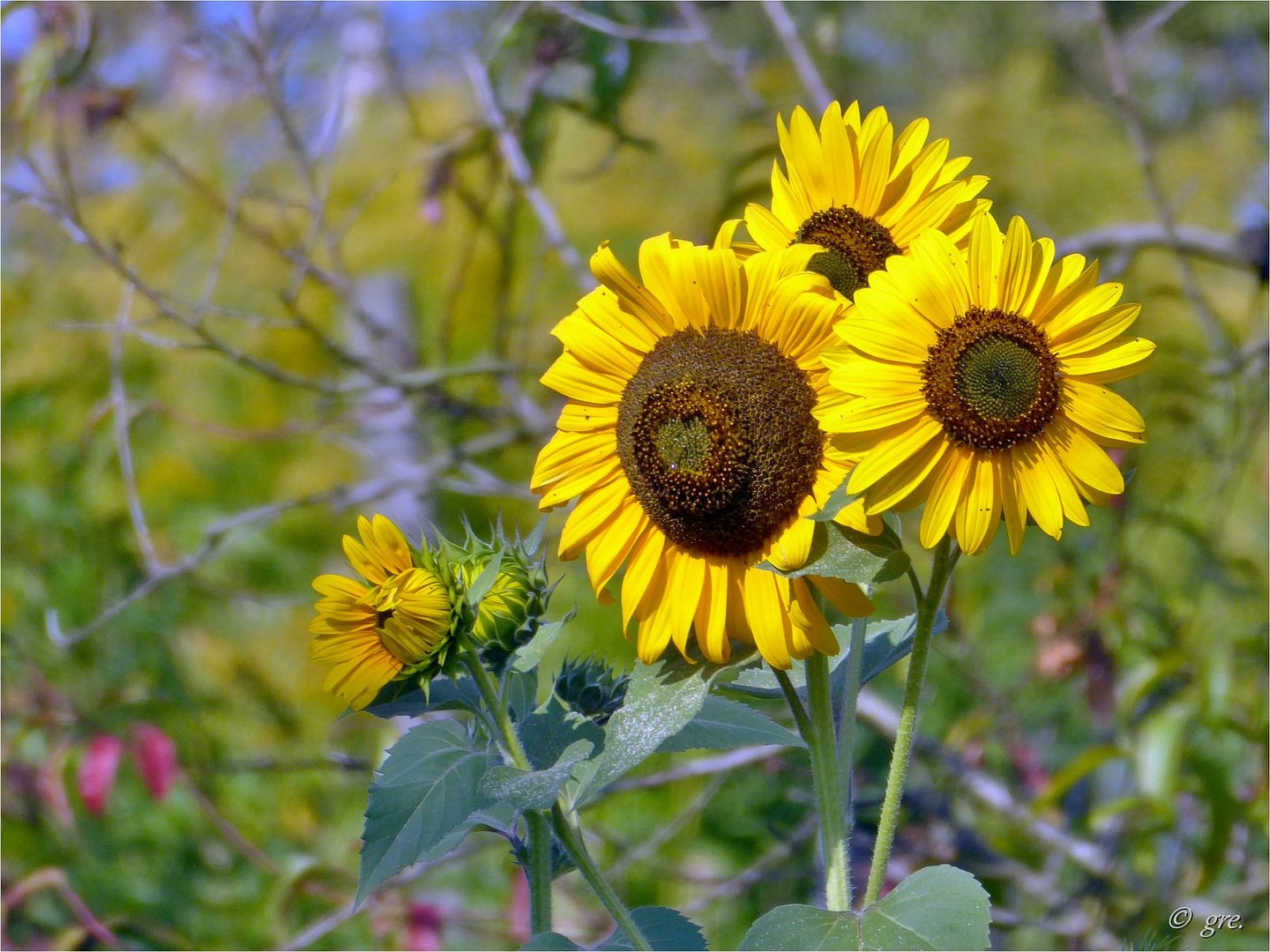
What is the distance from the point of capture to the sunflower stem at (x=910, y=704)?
0.45 meters

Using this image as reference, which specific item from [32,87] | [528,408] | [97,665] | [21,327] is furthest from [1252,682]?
[21,327]

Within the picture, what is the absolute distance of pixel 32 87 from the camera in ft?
4.05

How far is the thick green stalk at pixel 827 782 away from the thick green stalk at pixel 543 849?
0.08 m

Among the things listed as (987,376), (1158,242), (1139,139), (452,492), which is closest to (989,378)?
(987,376)

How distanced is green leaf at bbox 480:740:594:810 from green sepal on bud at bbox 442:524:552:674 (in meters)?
0.07

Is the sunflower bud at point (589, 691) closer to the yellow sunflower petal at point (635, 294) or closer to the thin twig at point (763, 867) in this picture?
the yellow sunflower petal at point (635, 294)

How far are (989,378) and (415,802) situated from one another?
0.27m

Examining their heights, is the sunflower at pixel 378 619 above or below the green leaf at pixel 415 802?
above

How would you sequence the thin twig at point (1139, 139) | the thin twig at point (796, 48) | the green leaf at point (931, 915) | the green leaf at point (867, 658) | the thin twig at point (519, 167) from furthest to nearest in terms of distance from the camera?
the thin twig at point (519, 167), the thin twig at point (796, 48), the thin twig at point (1139, 139), the green leaf at point (867, 658), the green leaf at point (931, 915)

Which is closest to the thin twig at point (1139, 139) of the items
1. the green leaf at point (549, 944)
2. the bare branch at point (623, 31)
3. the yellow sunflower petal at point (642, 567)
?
the bare branch at point (623, 31)

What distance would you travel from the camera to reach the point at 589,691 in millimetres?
559

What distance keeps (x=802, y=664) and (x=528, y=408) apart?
131 cm

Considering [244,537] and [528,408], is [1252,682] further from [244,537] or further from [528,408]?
→ [244,537]

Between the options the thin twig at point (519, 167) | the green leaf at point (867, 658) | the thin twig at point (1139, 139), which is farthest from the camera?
the thin twig at point (519, 167)
